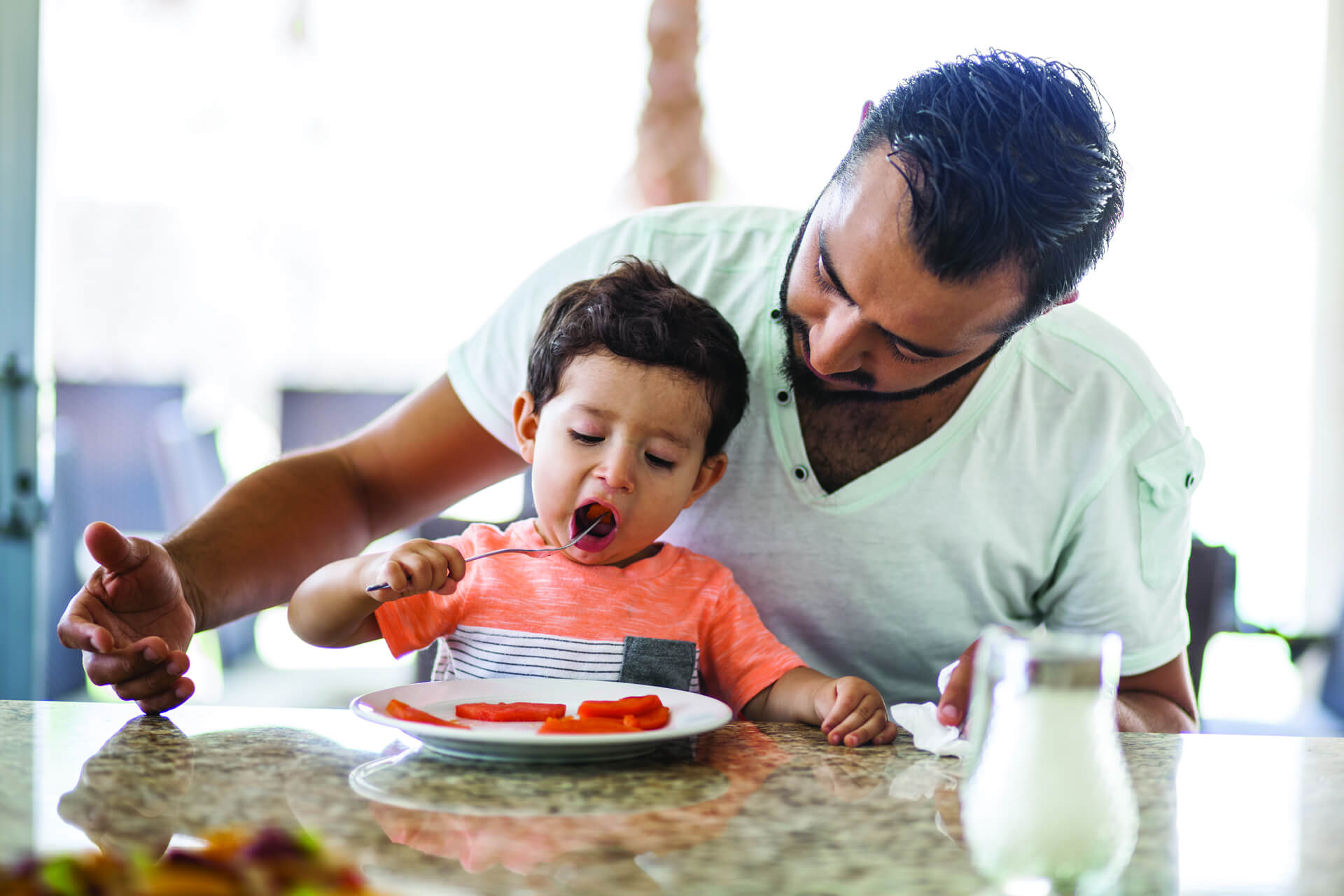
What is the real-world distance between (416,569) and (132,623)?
0.35m

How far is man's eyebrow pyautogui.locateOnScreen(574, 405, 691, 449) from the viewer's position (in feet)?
4.11

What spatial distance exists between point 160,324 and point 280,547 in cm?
335

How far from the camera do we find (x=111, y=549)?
105 cm

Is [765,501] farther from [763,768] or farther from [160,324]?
[160,324]

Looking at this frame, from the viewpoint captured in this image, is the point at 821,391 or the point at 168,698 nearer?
the point at 168,698

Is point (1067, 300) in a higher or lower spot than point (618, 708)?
higher

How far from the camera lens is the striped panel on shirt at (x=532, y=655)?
3.91ft

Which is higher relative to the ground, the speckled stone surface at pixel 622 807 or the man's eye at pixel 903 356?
the man's eye at pixel 903 356

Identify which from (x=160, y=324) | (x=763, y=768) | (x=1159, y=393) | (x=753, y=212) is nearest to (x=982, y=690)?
(x=763, y=768)

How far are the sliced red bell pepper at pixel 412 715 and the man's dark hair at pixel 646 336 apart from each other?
45 centimetres

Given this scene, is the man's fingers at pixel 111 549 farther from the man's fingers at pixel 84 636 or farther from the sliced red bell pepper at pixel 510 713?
the sliced red bell pepper at pixel 510 713

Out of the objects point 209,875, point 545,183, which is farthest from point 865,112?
point 545,183

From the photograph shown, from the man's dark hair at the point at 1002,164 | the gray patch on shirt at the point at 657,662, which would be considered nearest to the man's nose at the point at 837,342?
the man's dark hair at the point at 1002,164

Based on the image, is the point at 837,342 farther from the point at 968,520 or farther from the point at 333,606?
the point at 333,606
